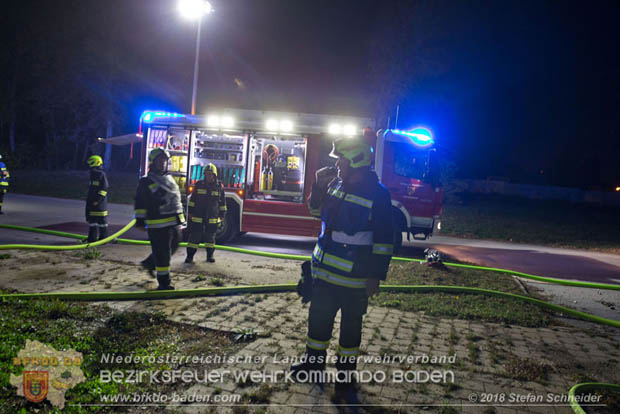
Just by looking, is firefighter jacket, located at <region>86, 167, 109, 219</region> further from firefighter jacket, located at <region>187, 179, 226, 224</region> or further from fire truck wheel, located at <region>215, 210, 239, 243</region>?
fire truck wheel, located at <region>215, 210, 239, 243</region>

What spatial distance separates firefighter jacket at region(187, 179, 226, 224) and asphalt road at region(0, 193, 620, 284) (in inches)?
90.7

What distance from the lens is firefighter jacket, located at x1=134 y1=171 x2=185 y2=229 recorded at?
5258 millimetres

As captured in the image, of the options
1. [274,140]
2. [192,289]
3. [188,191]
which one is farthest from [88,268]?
[274,140]

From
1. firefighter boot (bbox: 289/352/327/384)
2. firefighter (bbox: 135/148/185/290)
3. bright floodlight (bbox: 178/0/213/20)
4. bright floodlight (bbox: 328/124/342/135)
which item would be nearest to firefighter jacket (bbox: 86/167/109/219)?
firefighter (bbox: 135/148/185/290)

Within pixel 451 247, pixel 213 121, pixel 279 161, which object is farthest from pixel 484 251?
pixel 213 121

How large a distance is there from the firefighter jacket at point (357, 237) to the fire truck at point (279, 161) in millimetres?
6125

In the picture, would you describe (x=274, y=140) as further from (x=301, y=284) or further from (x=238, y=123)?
(x=301, y=284)

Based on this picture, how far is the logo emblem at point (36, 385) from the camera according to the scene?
2.79 metres

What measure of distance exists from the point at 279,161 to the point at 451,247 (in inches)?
215

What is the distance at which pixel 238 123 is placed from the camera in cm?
969

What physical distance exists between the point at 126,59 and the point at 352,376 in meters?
31.9

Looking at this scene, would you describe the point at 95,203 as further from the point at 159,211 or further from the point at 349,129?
the point at 349,129

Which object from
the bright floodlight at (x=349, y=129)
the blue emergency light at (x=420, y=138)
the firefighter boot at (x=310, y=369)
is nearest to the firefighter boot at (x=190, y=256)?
the bright floodlight at (x=349, y=129)

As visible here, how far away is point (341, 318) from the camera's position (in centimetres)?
331
